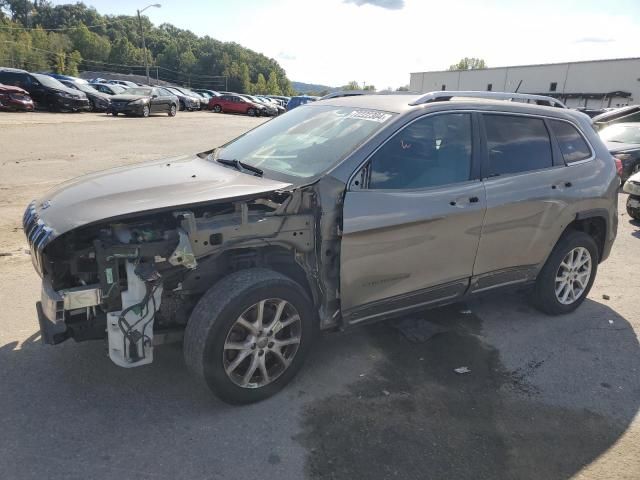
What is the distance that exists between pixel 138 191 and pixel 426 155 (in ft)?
6.45

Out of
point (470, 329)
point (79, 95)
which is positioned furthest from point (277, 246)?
point (79, 95)

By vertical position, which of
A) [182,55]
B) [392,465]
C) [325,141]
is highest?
[182,55]

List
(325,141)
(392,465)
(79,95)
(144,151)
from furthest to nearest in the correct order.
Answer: (79,95) → (144,151) → (325,141) → (392,465)

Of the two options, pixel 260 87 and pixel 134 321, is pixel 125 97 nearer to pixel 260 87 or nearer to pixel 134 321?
pixel 134 321

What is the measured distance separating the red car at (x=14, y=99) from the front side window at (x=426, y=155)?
22.5 metres

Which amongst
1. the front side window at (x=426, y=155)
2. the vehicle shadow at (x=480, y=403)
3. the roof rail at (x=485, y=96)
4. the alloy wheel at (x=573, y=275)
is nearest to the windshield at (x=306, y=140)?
the front side window at (x=426, y=155)

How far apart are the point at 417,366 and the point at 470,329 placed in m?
0.88

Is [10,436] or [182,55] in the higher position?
[182,55]

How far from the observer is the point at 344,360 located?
143 inches

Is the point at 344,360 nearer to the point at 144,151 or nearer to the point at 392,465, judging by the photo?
the point at 392,465

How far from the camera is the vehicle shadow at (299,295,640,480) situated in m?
2.67

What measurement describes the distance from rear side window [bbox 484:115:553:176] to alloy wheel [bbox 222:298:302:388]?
197cm

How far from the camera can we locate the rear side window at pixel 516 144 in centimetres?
381

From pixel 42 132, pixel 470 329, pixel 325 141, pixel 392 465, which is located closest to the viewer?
pixel 392 465
